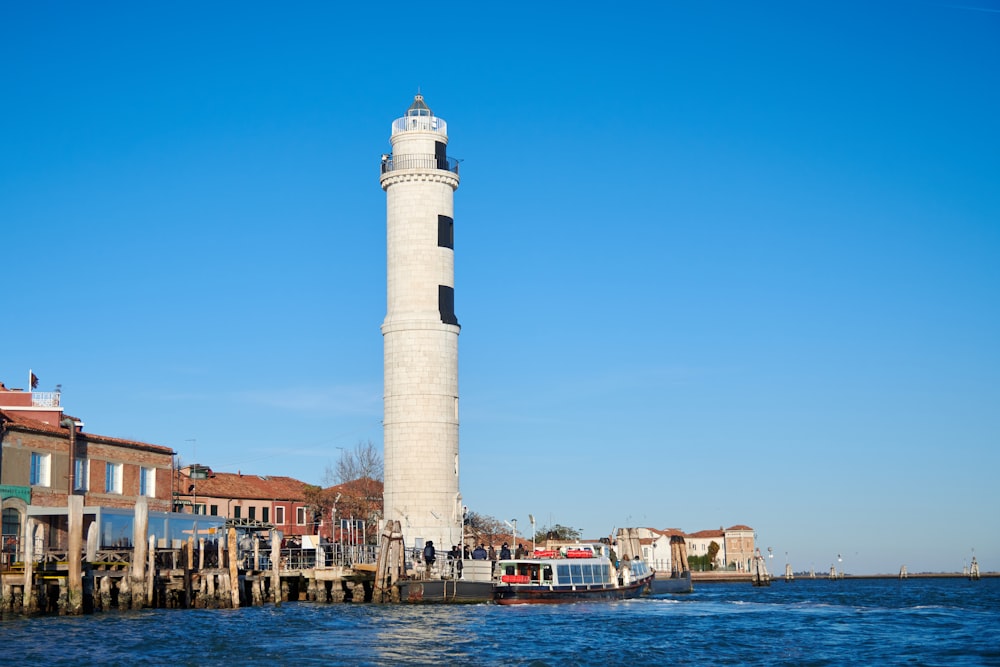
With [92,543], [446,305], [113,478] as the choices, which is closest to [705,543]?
[446,305]

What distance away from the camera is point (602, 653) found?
95.2ft

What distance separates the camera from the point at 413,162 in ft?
182

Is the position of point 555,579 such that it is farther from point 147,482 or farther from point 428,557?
point 147,482

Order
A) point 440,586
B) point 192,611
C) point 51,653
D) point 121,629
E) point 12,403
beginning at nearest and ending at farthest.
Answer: point 51,653
point 121,629
point 192,611
point 440,586
point 12,403

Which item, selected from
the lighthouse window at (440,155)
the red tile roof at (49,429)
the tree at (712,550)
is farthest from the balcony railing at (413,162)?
the tree at (712,550)

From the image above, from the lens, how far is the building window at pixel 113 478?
5069 centimetres

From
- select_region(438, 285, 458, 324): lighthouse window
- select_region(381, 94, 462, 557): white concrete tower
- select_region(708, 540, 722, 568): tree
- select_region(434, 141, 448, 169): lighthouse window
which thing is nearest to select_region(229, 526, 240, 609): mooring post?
select_region(381, 94, 462, 557): white concrete tower

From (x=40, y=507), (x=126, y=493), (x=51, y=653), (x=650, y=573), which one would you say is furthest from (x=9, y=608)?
(x=650, y=573)

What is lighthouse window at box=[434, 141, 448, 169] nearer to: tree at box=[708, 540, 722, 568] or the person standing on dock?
the person standing on dock

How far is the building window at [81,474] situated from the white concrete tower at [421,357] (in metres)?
12.5

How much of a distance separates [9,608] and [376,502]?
125 feet

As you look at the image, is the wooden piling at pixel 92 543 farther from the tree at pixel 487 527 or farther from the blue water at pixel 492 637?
the tree at pixel 487 527

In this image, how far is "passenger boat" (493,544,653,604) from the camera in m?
42.5

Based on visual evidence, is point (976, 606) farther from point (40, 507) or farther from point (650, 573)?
point (40, 507)
